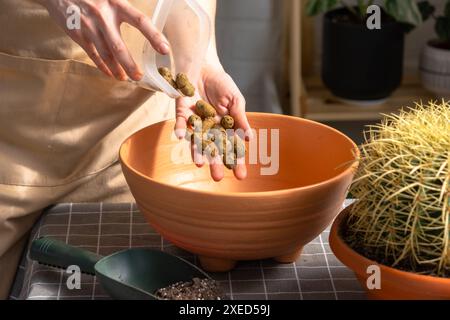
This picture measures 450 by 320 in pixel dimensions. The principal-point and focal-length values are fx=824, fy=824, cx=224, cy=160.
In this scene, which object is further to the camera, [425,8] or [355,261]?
[425,8]

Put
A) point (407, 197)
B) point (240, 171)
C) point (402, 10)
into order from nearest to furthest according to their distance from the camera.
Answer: point (407, 197)
point (240, 171)
point (402, 10)

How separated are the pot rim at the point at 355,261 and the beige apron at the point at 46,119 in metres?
0.46

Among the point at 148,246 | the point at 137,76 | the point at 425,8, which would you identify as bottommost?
the point at 425,8

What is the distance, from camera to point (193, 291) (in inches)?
34.0

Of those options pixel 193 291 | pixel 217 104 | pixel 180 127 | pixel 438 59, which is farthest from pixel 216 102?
pixel 438 59

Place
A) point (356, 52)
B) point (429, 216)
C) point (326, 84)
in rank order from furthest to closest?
point (326, 84), point (356, 52), point (429, 216)

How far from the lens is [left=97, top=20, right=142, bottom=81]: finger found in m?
0.93

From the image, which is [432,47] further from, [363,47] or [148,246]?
[148,246]

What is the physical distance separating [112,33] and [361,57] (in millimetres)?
1668

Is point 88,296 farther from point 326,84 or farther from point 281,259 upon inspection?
point 326,84

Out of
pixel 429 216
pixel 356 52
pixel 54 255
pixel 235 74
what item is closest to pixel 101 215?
pixel 54 255

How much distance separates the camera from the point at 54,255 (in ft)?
3.09

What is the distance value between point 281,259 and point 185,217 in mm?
152

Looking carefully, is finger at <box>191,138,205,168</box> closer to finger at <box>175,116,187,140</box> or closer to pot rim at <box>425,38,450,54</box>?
finger at <box>175,116,187,140</box>
